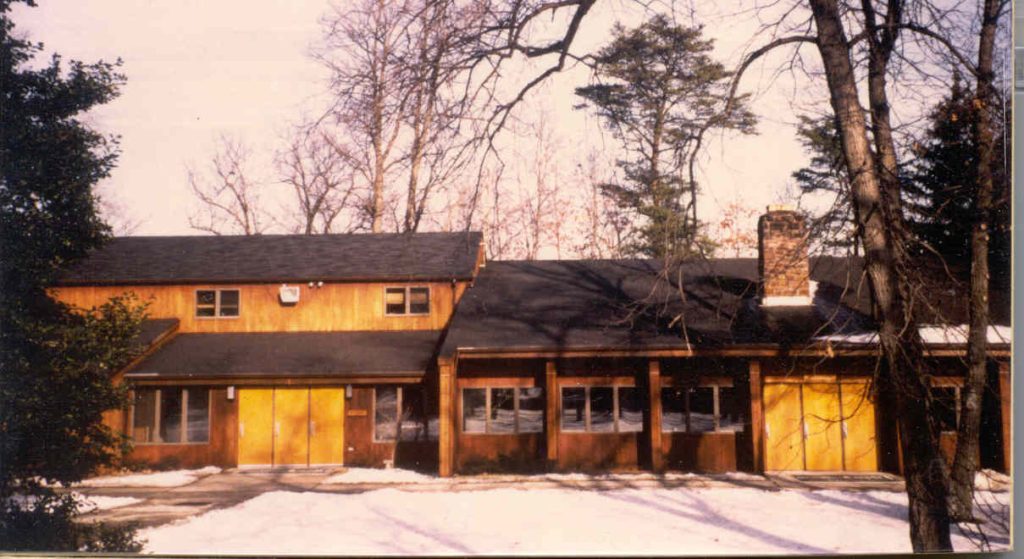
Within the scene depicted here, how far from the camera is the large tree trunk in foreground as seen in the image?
4.86 meters

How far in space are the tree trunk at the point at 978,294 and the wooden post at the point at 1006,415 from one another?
0.20 m

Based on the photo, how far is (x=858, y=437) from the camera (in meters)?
9.70

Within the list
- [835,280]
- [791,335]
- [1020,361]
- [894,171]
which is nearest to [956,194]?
[894,171]

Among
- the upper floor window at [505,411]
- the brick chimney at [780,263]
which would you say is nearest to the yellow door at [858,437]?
the brick chimney at [780,263]

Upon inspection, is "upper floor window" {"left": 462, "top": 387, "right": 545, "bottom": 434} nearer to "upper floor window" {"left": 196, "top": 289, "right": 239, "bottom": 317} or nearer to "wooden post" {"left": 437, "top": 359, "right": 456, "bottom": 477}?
"wooden post" {"left": 437, "top": 359, "right": 456, "bottom": 477}

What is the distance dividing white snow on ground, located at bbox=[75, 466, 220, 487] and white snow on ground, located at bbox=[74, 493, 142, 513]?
0.44 feet

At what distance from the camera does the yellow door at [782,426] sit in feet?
32.4

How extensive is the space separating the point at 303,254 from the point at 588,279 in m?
4.69

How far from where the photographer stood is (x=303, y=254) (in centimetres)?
1055

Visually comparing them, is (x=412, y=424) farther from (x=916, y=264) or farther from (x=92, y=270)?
(x=916, y=264)

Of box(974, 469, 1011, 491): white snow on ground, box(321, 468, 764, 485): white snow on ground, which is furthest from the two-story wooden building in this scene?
box(974, 469, 1011, 491): white snow on ground

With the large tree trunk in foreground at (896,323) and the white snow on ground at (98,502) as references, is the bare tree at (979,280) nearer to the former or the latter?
the large tree trunk in foreground at (896,323)

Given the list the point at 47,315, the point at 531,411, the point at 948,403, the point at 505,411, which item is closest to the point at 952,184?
the point at 948,403

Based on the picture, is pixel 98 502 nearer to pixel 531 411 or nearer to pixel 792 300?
pixel 531 411
